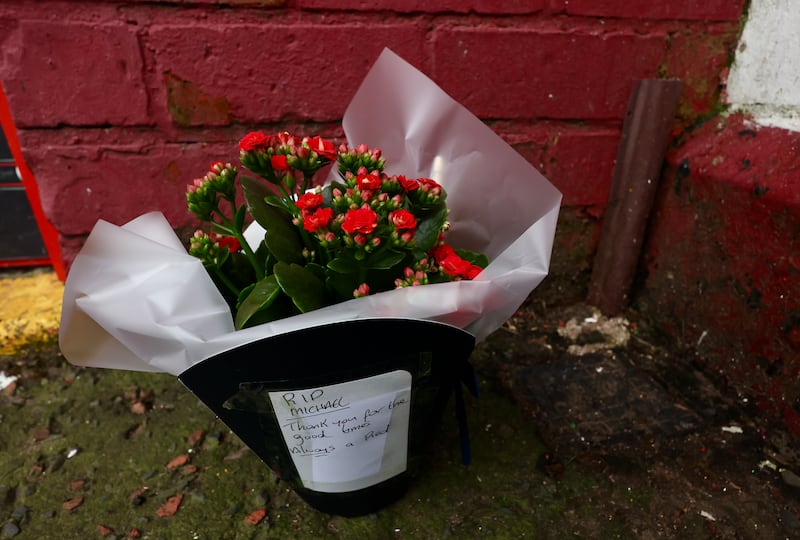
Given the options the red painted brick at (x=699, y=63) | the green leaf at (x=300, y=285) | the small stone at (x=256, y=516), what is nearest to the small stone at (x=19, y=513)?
the small stone at (x=256, y=516)

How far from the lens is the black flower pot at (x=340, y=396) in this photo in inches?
22.3

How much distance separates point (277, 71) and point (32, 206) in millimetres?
741

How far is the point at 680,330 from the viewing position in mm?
1136

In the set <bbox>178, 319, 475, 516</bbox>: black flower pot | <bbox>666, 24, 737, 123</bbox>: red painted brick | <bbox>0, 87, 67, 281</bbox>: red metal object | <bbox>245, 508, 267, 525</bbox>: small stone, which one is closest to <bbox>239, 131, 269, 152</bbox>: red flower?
<bbox>178, 319, 475, 516</bbox>: black flower pot

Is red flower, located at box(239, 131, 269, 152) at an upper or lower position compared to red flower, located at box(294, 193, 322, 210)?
upper

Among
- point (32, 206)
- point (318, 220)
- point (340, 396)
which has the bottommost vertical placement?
point (32, 206)

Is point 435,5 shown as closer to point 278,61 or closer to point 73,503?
point 278,61

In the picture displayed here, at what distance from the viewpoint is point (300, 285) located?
1.97ft

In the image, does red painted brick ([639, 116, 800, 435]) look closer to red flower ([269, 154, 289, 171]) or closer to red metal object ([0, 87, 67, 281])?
red flower ([269, 154, 289, 171])

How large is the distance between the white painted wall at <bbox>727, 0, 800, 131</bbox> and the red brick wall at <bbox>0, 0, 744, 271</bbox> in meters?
0.04

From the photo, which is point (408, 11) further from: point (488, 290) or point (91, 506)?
point (91, 506)

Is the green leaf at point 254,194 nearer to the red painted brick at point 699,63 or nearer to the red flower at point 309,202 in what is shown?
the red flower at point 309,202

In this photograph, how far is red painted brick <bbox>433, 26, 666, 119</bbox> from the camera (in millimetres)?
1060

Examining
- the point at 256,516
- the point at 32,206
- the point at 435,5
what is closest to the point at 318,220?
the point at 256,516
